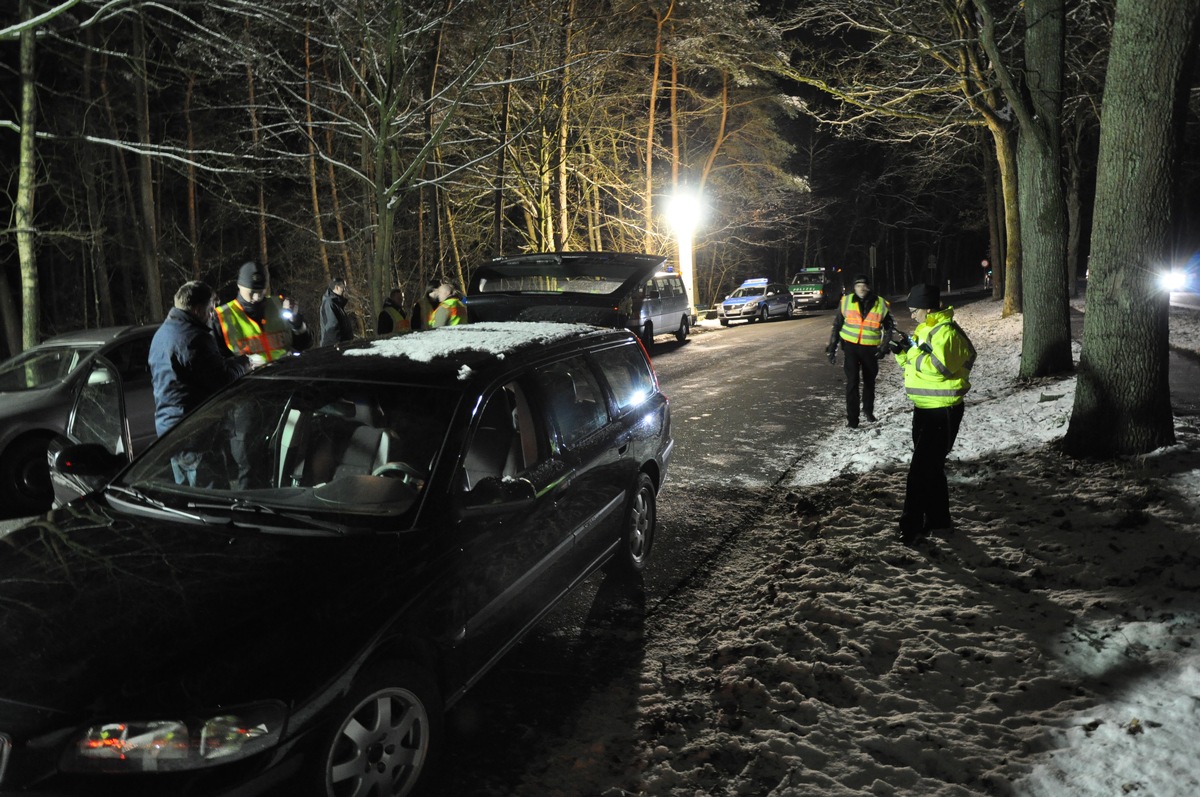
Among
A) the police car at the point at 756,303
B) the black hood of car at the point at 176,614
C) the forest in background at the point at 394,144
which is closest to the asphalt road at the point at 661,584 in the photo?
the black hood of car at the point at 176,614

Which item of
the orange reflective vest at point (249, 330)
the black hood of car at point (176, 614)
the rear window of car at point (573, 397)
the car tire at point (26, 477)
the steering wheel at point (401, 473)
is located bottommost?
the car tire at point (26, 477)

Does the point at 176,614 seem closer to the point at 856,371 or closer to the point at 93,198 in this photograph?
the point at 856,371

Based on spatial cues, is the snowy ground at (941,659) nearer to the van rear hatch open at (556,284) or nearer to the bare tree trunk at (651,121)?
the van rear hatch open at (556,284)

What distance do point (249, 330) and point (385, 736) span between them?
5259 millimetres

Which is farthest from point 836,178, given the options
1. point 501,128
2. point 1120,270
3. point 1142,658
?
point 1142,658

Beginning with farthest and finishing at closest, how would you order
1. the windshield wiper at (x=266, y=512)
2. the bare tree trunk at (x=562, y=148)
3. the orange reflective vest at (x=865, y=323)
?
the bare tree trunk at (x=562, y=148) → the orange reflective vest at (x=865, y=323) → the windshield wiper at (x=266, y=512)

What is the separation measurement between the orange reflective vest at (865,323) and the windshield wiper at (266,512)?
7.32 meters

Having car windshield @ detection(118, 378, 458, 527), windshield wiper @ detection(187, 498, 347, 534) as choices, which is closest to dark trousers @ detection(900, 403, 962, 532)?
car windshield @ detection(118, 378, 458, 527)

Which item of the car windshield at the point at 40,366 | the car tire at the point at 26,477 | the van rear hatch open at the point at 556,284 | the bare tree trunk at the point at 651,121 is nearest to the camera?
the car tire at the point at 26,477

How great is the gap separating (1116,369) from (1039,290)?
15.4 ft

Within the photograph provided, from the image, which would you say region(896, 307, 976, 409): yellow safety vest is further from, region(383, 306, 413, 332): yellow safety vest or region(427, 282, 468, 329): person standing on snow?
region(383, 306, 413, 332): yellow safety vest

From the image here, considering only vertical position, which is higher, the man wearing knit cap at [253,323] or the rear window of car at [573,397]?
the man wearing knit cap at [253,323]

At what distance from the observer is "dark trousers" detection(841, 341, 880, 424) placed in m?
9.37

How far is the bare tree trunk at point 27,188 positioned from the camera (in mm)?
14203
